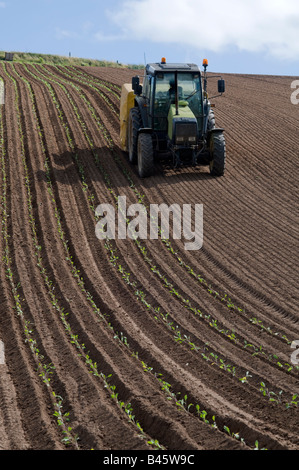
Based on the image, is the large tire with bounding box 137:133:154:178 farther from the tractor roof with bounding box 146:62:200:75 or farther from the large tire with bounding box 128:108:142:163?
the tractor roof with bounding box 146:62:200:75

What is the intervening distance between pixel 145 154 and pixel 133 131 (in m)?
1.06

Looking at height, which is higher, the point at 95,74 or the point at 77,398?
the point at 95,74

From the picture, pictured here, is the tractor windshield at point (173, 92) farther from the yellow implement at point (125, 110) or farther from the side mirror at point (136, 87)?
the yellow implement at point (125, 110)

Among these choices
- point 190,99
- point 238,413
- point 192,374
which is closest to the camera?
point 238,413

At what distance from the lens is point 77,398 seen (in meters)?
6.96

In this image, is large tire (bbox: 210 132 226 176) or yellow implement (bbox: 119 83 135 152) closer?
large tire (bbox: 210 132 226 176)

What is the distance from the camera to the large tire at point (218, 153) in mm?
15812

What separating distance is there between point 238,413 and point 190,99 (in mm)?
10544

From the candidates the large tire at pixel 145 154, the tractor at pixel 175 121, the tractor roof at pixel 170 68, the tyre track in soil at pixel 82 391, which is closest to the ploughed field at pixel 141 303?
the tyre track in soil at pixel 82 391

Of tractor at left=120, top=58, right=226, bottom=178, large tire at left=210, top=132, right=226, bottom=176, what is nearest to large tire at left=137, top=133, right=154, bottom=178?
tractor at left=120, top=58, right=226, bottom=178

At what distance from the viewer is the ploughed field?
21.3 ft

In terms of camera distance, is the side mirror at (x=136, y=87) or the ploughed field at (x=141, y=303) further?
the side mirror at (x=136, y=87)

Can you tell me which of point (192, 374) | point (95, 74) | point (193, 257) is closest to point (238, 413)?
point (192, 374)
